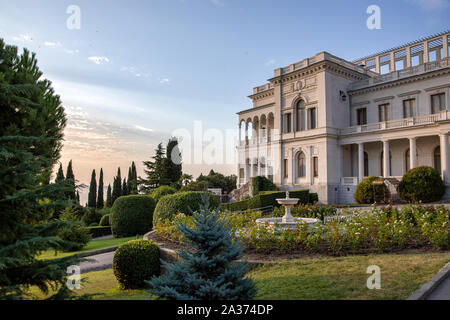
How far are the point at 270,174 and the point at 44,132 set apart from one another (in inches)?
1134

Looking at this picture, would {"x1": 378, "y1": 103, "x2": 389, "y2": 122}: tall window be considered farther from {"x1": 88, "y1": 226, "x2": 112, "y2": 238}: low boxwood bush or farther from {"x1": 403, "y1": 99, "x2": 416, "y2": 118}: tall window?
{"x1": 88, "y1": 226, "x2": 112, "y2": 238}: low boxwood bush

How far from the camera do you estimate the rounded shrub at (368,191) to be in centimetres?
2258

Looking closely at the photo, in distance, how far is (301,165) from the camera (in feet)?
99.7

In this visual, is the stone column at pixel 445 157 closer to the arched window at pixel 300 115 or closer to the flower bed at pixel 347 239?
the arched window at pixel 300 115

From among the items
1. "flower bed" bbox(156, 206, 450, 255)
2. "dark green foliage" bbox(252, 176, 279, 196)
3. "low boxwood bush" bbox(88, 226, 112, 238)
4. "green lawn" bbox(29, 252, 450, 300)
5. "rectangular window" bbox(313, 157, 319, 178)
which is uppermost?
"rectangular window" bbox(313, 157, 319, 178)

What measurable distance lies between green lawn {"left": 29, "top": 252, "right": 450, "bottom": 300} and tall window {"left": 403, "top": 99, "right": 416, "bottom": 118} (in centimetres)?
2242

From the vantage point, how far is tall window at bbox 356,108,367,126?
29.5 meters

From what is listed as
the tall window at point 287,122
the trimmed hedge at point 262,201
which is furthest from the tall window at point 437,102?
the trimmed hedge at point 262,201

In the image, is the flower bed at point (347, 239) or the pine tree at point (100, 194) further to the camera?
the pine tree at point (100, 194)

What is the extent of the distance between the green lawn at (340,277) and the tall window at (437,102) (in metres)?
21.8

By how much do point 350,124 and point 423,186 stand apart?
10.6 metres

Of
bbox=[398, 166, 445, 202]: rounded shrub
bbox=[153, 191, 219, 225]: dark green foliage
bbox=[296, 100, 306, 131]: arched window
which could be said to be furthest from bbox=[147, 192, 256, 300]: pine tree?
bbox=[296, 100, 306, 131]: arched window

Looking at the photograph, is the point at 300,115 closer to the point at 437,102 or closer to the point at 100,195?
the point at 437,102
